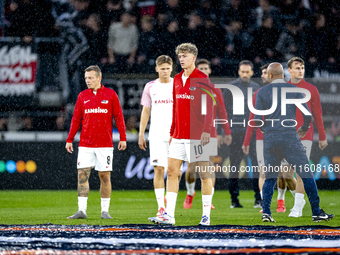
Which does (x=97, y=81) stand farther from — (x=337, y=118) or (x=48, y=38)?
(x=337, y=118)

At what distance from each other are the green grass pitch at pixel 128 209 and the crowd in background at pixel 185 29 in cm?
311

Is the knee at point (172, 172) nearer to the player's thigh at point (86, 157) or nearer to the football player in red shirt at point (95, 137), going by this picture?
the football player in red shirt at point (95, 137)

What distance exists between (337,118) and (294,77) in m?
5.04

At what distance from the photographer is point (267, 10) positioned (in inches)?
556

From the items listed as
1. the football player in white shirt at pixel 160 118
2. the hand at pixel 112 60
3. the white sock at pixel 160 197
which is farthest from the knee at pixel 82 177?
the hand at pixel 112 60

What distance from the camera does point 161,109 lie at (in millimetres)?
7211

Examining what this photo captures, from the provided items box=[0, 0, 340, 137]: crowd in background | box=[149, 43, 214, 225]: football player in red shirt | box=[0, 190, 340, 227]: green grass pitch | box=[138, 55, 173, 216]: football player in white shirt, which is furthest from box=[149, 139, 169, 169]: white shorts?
box=[0, 0, 340, 137]: crowd in background

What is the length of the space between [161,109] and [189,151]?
56.2 inches

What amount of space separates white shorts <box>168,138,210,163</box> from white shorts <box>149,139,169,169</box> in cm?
109

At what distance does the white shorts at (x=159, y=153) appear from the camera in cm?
705

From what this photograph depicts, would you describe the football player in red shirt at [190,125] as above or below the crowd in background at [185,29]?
below

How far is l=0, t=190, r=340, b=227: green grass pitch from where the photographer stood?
21.2 ft

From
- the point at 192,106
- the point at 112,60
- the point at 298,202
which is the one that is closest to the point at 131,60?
the point at 112,60

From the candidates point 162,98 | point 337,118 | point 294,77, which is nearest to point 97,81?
point 162,98
